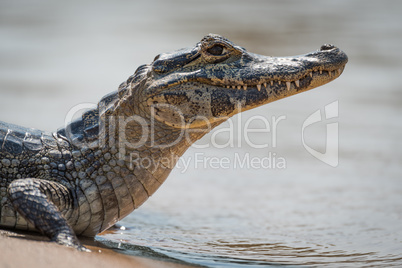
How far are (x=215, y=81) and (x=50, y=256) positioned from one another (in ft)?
5.91

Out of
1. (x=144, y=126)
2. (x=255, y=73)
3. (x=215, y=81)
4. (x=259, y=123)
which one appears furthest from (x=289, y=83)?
(x=259, y=123)

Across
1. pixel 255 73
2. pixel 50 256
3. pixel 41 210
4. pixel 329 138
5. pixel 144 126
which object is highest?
pixel 255 73

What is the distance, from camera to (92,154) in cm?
432

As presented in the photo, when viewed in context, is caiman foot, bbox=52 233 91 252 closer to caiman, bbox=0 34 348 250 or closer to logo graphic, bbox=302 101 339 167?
caiman, bbox=0 34 348 250

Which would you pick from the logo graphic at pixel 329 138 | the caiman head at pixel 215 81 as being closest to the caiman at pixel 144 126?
the caiman head at pixel 215 81

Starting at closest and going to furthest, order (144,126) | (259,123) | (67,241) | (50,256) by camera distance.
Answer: (50,256)
(67,241)
(144,126)
(259,123)

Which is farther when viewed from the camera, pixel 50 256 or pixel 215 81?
pixel 215 81

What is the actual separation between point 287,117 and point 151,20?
358 inches

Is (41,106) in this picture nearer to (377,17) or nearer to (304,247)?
(304,247)

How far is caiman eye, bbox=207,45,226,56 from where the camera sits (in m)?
4.46

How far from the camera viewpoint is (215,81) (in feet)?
14.3

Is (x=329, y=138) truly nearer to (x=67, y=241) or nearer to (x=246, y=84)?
(x=246, y=84)

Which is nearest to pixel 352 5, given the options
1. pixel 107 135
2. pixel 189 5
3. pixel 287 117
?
pixel 189 5

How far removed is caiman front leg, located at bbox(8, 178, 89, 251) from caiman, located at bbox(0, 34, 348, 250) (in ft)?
0.87
